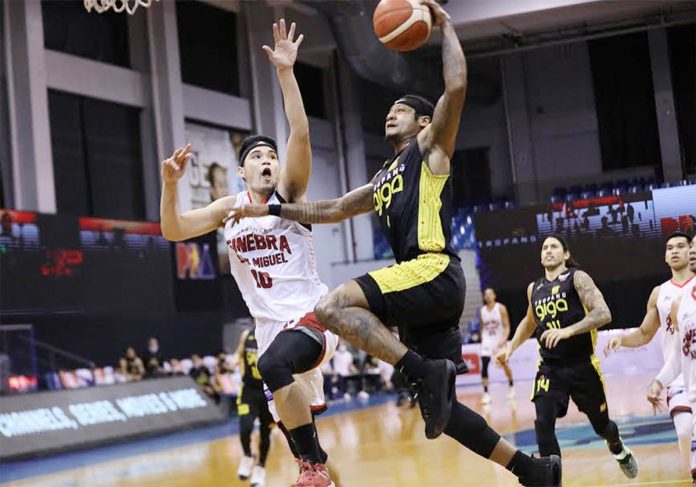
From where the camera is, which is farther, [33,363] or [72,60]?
[72,60]

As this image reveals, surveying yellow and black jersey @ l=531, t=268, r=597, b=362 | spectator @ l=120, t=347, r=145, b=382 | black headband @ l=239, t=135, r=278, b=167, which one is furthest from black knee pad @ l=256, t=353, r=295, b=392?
spectator @ l=120, t=347, r=145, b=382

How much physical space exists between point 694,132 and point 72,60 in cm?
1526

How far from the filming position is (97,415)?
16.0 m

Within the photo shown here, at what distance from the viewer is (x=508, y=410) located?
15.4 meters

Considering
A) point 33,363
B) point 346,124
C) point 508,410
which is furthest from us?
point 346,124

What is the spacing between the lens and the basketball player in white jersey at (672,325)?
7.02m

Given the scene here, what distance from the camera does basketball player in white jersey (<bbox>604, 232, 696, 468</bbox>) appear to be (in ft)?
23.0

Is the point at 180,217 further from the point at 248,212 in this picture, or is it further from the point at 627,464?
the point at 627,464

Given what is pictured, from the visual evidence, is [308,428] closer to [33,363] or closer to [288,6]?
[33,363]

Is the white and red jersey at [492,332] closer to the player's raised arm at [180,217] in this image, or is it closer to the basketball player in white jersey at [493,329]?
the basketball player in white jersey at [493,329]

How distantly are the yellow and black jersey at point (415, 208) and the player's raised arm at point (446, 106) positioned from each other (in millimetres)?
63

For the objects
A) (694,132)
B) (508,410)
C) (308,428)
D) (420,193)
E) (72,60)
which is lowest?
(508,410)

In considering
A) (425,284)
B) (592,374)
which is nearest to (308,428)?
(425,284)

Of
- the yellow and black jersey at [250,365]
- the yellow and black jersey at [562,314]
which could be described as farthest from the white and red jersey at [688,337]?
the yellow and black jersey at [250,365]
